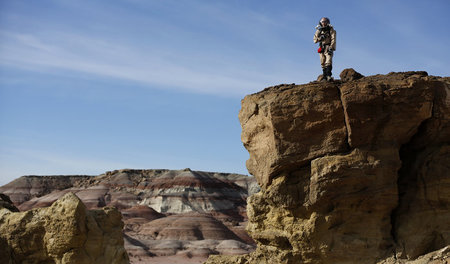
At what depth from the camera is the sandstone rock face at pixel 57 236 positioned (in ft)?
58.6

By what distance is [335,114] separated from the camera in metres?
12.8

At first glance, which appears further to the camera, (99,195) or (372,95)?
(99,195)

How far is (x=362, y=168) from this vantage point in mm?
12461

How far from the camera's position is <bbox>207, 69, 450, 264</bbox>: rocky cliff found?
40.9 ft

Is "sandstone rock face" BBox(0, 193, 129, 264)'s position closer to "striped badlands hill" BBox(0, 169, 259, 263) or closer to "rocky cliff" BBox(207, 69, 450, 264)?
"rocky cliff" BBox(207, 69, 450, 264)

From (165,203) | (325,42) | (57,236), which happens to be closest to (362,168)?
(325,42)

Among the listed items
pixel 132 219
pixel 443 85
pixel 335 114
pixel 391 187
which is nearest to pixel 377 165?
pixel 391 187

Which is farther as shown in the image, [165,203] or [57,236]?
[165,203]

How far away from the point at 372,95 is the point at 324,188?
85.4 inches

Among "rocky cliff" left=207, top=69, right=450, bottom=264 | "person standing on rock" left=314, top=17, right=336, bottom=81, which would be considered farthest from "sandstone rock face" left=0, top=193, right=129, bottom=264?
"person standing on rock" left=314, top=17, right=336, bottom=81

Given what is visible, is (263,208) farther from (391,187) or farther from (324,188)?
(391,187)

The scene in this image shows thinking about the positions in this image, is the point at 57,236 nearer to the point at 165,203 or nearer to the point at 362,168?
the point at 362,168

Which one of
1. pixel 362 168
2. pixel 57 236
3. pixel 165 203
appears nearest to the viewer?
pixel 362 168

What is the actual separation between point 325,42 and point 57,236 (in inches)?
376
